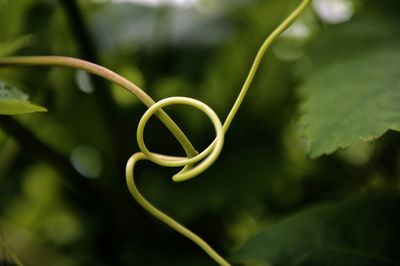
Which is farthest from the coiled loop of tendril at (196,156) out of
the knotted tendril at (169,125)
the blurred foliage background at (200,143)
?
the blurred foliage background at (200,143)

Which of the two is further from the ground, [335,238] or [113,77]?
[113,77]

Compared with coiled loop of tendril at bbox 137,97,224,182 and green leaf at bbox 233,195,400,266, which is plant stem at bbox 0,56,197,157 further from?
green leaf at bbox 233,195,400,266

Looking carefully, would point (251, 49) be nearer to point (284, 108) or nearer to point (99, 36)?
point (284, 108)

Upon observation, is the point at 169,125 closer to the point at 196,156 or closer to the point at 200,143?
the point at 196,156

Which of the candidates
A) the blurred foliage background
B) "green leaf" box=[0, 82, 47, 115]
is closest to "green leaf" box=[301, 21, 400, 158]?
the blurred foliage background

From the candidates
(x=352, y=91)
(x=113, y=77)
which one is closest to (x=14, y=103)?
(x=113, y=77)

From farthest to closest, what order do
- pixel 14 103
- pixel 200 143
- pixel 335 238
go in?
pixel 200 143 < pixel 335 238 < pixel 14 103

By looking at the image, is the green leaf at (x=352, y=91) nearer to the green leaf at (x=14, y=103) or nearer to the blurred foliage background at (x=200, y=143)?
the blurred foliage background at (x=200, y=143)
